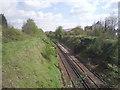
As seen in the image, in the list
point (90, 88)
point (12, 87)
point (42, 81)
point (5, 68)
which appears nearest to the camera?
point (12, 87)

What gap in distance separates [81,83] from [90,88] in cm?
170

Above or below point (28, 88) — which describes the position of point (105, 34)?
above

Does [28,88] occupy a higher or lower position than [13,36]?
lower

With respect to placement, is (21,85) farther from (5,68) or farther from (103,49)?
(103,49)

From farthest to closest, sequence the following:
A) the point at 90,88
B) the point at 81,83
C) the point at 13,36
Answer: the point at 13,36, the point at 81,83, the point at 90,88

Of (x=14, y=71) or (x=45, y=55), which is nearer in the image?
(x=14, y=71)

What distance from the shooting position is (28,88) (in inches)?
503

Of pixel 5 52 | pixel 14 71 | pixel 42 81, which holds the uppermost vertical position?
pixel 5 52

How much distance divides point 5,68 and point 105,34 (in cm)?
2993

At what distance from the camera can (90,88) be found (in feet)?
60.0

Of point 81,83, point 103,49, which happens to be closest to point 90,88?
point 81,83

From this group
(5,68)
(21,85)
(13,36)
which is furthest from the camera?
(13,36)

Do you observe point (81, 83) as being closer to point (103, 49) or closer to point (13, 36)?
point (13, 36)

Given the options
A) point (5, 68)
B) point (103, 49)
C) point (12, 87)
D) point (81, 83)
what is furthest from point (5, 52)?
point (103, 49)
